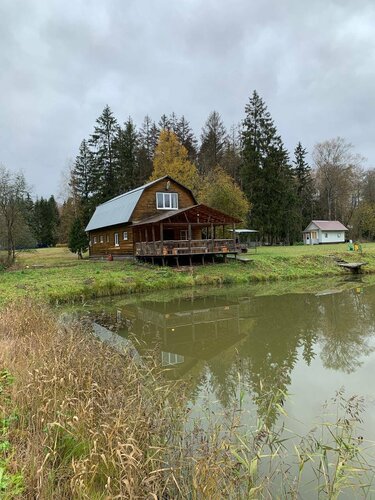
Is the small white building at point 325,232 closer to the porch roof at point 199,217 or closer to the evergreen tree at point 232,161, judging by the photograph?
the evergreen tree at point 232,161

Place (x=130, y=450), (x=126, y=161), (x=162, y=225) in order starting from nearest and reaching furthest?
(x=130, y=450) → (x=162, y=225) → (x=126, y=161)

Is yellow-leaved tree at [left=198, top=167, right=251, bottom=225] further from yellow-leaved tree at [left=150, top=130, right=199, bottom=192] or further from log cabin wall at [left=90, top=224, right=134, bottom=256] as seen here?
log cabin wall at [left=90, top=224, right=134, bottom=256]

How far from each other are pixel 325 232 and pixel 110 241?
3051 cm

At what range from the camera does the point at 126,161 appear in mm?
42781

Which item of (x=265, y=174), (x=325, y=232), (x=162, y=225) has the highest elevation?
(x=265, y=174)

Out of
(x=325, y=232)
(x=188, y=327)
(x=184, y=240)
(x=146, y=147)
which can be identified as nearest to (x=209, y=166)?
(x=146, y=147)

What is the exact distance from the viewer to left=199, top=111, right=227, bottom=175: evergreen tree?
150 ft

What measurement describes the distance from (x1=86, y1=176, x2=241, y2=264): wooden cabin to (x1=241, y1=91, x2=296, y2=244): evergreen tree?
473 inches

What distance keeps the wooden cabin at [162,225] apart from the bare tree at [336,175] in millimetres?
29525

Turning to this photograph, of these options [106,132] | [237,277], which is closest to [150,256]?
[237,277]

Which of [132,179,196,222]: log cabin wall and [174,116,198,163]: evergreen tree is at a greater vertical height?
[174,116,198,163]: evergreen tree

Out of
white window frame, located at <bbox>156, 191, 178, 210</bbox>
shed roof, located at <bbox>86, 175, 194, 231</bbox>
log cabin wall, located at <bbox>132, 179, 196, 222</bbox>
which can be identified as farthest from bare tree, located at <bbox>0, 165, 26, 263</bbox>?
white window frame, located at <bbox>156, 191, 178, 210</bbox>

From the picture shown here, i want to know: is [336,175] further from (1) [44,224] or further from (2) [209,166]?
(1) [44,224]

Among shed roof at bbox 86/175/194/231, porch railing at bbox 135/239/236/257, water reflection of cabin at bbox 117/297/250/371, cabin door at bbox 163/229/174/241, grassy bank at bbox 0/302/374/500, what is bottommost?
water reflection of cabin at bbox 117/297/250/371
